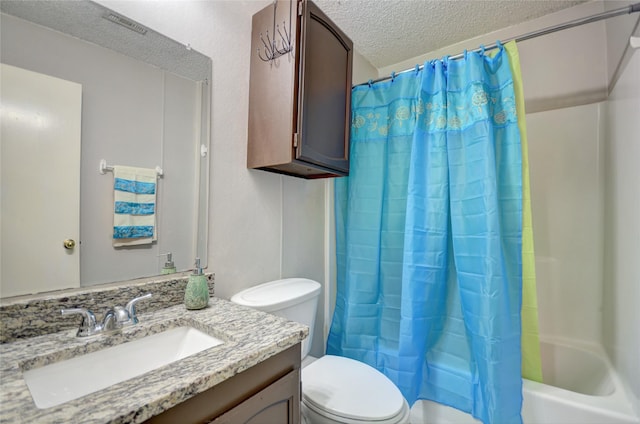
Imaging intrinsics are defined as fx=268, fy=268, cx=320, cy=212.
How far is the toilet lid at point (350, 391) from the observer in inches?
37.0

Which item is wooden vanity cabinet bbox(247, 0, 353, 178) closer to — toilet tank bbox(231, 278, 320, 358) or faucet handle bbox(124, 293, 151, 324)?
toilet tank bbox(231, 278, 320, 358)

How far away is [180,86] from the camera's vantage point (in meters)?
1.01

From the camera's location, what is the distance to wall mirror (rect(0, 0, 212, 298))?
670 mm

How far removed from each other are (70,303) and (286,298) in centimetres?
69

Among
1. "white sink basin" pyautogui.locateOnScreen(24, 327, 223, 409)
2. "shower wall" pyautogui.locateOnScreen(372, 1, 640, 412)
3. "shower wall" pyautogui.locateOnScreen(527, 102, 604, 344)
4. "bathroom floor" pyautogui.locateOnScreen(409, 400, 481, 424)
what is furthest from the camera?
"shower wall" pyautogui.locateOnScreen(527, 102, 604, 344)

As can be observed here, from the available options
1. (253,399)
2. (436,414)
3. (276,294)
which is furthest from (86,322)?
(436,414)

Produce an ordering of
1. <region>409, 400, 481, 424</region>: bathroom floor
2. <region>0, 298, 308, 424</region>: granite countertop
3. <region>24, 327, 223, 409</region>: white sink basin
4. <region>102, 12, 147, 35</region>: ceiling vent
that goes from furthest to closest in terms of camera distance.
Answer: <region>409, 400, 481, 424</region>: bathroom floor → <region>102, 12, 147, 35</region>: ceiling vent → <region>24, 327, 223, 409</region>: white sink basin → <region>0, 298, 308, 424</region>: granite countertop

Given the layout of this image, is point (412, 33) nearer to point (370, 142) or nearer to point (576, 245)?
point (370, 142)

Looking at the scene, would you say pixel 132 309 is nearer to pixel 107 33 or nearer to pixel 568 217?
pixel 107 33

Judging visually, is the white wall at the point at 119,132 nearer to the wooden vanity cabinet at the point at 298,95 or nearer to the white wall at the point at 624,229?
the wooden vanity cabinet at the point at 298,95

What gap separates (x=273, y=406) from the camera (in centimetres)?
A: 70

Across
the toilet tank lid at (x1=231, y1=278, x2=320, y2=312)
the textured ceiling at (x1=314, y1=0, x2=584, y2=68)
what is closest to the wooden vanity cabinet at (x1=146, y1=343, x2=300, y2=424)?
the toilet tank lid at (x1=231, y1=278, x2=320, y2=312)

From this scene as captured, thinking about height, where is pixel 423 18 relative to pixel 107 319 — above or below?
above

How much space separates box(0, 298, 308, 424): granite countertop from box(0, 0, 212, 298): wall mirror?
18cm
